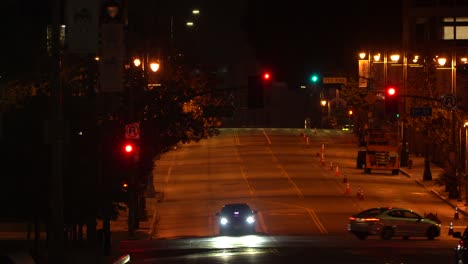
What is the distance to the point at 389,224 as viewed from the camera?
3941 cm

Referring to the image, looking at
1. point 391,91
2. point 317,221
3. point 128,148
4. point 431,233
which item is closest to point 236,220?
point 317,221

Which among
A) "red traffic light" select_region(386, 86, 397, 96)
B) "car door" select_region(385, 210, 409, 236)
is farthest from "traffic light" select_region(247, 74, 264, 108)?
"red traffic light" select_region(386, 86, 397, 96)

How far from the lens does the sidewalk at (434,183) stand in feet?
187

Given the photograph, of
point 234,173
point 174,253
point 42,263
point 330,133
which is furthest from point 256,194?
point 330,133

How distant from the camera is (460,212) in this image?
53.8 m

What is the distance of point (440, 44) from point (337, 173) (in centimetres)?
3681

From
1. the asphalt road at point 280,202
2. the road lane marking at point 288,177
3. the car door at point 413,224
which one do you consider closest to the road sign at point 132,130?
the asphalt road at point 280,202

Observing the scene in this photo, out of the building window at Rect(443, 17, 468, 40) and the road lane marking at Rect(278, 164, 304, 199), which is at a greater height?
the building window at Rect(443, 17, 468, 40)

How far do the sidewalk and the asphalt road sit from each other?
71 centimetres

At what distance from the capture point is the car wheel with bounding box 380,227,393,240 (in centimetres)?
3950

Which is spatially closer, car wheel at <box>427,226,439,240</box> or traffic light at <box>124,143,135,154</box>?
traffic light at <box>124,143,135,154</box>

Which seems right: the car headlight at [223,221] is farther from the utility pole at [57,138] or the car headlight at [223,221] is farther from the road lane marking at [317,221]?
the utility pole at [57,138]

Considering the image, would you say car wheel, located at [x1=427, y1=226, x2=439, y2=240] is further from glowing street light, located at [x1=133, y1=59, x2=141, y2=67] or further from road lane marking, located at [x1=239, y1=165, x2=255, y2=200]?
road lane marking, located at [x1=239, y1=165, x2=255, y2=200]

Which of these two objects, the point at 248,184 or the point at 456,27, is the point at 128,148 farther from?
the point at 456,27
